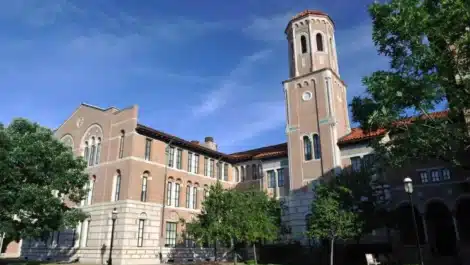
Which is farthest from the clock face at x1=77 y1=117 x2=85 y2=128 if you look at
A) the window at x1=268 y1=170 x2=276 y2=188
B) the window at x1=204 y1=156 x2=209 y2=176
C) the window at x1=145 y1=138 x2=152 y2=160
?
the window at x1=268 y1=170 x2=276 y2=188

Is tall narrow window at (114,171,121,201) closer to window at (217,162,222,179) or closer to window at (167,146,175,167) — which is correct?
window at (167,146,175,167)

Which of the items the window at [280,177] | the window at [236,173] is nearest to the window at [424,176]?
the window at [280,177]

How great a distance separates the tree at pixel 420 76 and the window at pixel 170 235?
2108cm

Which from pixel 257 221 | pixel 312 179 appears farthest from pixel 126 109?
pixel 312 179

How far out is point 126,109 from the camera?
109ft

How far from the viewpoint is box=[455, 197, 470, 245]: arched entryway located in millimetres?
27359

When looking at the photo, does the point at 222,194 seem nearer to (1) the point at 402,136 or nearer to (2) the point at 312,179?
(2) the point at 312,179

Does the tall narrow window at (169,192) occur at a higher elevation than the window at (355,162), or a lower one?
lower

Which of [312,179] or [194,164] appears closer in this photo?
[312,179]

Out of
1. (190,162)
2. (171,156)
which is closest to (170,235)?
(171,156)

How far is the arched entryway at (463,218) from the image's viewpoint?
2736cm

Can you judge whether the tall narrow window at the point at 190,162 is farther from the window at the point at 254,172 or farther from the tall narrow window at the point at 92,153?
the tall narrow window at the point at 92,153

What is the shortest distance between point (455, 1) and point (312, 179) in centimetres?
2136

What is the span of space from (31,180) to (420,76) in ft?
81.3
